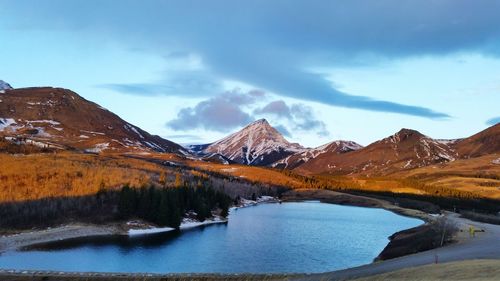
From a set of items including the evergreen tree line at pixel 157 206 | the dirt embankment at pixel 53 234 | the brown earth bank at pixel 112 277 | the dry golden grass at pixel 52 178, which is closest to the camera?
the brown earth bank at pixel 112 277

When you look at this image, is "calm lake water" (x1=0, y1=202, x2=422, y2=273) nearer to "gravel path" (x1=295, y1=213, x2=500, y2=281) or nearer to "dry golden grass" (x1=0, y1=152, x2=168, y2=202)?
"gravel path" (x1=295, y1=213, x2=500, y2=281)

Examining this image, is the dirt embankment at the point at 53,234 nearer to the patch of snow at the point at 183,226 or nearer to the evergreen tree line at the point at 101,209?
the patch of snow at the point at 183,226

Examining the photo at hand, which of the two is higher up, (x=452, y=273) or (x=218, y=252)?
(x=452, y=273)

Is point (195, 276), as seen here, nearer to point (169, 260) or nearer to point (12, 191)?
point (169, 260)

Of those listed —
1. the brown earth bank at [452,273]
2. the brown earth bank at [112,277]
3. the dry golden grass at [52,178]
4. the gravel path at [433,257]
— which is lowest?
the brown earth bank at [112,277]

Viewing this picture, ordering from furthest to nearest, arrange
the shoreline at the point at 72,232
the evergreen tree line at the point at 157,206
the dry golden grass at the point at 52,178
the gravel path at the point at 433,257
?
the dry golden grass at the point at 52,178
the evergreen tree line at the point at 157,206
the shoreline at the point at 72,232
the gravel path at the point at 433,257

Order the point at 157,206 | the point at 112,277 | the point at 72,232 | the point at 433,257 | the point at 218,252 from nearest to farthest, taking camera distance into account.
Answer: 1. the point at 112,277
2. the point at 433,257
3. the point at 218,252
4. the point at 72,232
5. the point at 157,206

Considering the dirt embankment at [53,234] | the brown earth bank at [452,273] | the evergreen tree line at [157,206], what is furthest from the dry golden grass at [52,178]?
the brown earth bank at [452,273]

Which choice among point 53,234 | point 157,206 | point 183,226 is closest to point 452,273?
point 53,234

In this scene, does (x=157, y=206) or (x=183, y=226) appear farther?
(x=183, y=226)

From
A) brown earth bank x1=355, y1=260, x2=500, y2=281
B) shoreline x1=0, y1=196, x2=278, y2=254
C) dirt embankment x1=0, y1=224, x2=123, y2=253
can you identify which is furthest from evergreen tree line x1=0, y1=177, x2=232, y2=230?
brown earth bank x1=355, y1=260, x2=500, y2=281

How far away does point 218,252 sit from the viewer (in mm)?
78188

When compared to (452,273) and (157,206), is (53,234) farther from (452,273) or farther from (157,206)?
(452,273)

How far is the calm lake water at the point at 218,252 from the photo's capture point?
66000 mm
